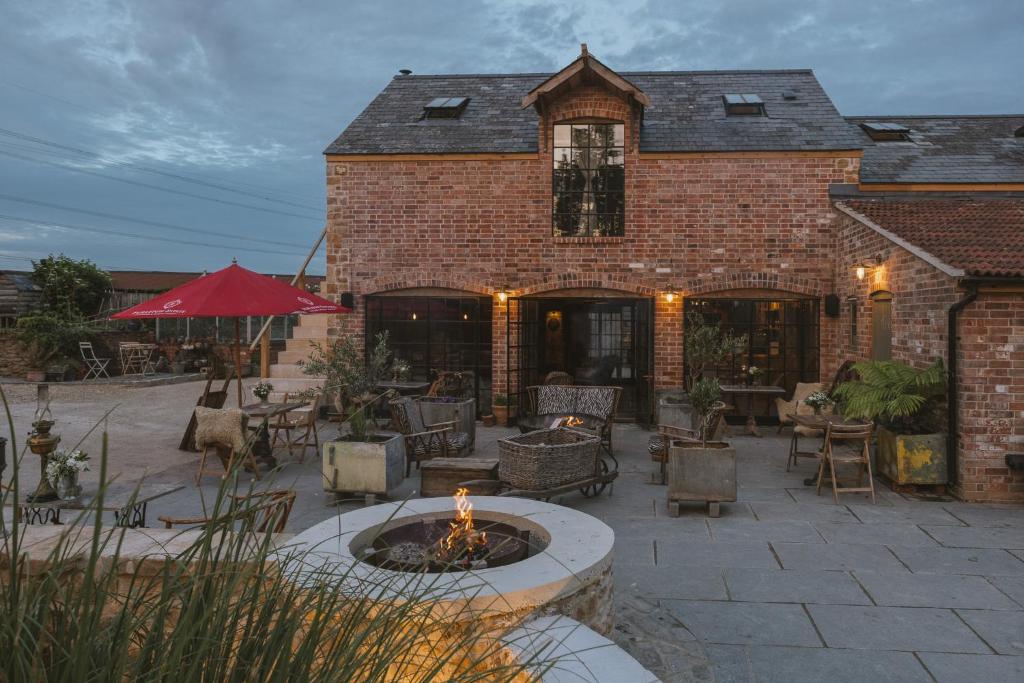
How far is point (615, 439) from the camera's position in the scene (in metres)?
9.81

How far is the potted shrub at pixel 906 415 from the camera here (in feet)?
21.9

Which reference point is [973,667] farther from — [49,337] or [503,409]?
[49,337]

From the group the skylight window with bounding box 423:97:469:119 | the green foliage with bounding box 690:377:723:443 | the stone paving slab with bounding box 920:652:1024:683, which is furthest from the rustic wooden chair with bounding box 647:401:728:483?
the skylight window with bounding box 423:97:469:119

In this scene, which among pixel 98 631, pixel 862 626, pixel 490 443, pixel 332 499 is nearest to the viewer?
pixel 98 631

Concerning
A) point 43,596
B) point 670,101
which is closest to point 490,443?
point 670,101

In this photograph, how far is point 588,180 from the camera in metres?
11.4

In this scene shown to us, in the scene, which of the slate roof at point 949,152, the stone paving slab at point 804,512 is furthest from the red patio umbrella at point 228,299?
the slate roof at point 949,152

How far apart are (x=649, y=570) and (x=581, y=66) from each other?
8.47 m

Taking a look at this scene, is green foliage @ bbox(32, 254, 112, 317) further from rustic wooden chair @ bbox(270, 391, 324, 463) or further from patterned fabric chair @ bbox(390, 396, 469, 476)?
patterned fabric chair @ bbox(390, 396, 469, 476)

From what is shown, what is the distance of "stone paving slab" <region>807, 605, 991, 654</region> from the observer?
3592 mm

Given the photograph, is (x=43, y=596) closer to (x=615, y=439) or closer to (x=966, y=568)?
(x=966, y=568)

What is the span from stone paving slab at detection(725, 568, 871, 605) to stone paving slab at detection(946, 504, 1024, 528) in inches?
84.8

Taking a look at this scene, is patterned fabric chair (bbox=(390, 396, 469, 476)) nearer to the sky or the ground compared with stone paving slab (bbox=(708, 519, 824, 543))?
nearer to the sky

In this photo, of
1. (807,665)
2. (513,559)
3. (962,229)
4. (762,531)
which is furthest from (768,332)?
(513,559)
